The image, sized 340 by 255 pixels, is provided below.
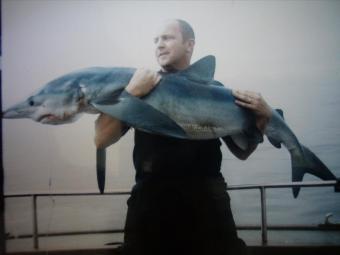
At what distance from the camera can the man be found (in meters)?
1.85

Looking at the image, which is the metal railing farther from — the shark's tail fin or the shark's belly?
the shark's belly

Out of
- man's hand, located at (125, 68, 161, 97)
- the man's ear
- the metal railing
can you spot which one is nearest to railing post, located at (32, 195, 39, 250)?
the metal railing

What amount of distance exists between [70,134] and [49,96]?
21 cm

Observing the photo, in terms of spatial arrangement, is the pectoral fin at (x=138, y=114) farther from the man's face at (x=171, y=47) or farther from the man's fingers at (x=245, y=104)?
the man's fingers at (x=245, y=104)

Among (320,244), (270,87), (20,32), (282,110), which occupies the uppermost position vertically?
(20,32)

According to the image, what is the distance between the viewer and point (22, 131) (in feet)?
5.99

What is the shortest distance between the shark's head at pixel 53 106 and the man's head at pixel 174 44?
18.0 inches

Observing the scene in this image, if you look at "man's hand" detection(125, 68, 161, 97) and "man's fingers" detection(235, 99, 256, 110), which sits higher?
"man's hand" detection(125, 68, 161, 97)

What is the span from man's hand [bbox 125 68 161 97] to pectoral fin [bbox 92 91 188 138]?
3 centimetres

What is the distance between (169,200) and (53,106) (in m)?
0.74

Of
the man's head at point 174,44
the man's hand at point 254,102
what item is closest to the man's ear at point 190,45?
the man's head at point 174,44

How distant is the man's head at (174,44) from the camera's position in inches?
74.9

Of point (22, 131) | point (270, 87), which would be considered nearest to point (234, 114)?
point (270, 87)

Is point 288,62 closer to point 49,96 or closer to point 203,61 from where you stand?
point 203,61
